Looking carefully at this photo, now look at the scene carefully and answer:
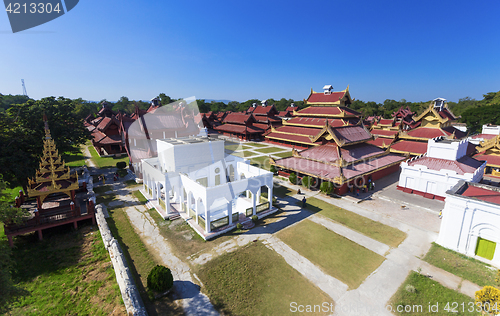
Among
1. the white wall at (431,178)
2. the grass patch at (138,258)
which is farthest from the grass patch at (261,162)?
the grass patch at (138,258)

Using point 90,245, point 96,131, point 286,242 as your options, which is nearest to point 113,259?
point 90,245

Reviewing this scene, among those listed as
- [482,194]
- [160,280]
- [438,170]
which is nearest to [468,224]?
[482,194]

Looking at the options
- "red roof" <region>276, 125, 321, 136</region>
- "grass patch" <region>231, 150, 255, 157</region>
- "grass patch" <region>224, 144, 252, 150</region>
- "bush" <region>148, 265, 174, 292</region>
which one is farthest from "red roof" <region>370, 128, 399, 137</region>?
"bush" <region>148, 265, 174, 292</region>

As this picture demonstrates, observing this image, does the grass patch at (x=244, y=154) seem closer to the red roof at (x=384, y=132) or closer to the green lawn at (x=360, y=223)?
the green lawn at (x=360, y=223)

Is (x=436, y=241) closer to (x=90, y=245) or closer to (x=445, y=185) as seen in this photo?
(x=445, y=185)

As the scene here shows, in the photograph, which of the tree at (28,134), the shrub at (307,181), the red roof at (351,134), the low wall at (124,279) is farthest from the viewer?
the red roof at (351,134)

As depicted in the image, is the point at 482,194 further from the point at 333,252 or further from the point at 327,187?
the point at 333,252

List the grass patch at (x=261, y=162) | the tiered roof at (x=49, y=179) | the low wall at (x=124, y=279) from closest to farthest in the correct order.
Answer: the low wall at (x=124, y=279) < the tiered roof at (x=49, y=179) < the grass patch at (x=261, y=162)

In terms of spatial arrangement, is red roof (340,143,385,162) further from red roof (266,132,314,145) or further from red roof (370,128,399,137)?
red roof (370,128,399,137)
